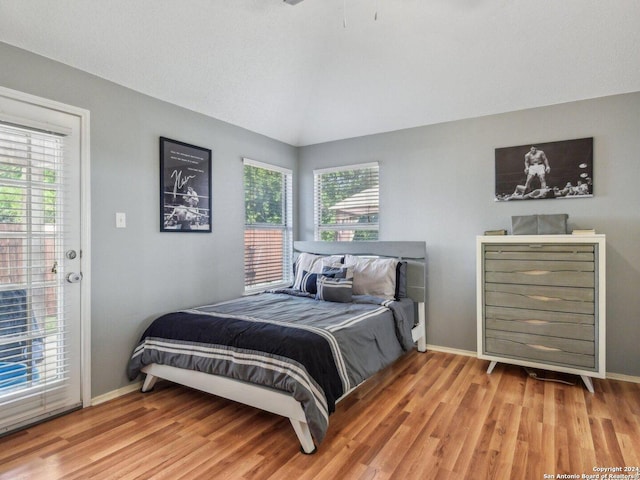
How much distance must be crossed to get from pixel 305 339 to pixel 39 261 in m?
1.76

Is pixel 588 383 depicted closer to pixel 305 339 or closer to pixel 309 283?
pixel 305 339

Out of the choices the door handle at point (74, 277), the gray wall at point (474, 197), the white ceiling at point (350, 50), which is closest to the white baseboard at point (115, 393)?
the door handle at point (74, 277)

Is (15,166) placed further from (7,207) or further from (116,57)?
(116,57)

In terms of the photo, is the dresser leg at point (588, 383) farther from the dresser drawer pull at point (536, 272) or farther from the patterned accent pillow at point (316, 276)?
the patterned accent pillow at point (316, 276)

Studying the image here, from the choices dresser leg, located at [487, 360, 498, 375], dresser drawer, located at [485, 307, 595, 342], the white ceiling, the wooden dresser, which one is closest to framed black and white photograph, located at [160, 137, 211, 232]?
the white ceiling

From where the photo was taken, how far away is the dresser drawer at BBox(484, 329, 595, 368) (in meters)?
2.75

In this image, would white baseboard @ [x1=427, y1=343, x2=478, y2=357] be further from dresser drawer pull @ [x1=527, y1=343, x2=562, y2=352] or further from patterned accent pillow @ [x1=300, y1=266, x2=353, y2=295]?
patterned accent pillow @ [x1=300, y1=266, x2=353, y2=295]

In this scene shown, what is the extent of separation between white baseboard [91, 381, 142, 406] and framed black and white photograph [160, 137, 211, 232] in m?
1.24

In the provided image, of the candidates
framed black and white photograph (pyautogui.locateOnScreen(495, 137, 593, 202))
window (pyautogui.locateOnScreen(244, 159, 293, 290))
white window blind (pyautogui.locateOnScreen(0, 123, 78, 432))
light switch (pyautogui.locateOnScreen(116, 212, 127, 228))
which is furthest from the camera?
window (pyautogui.locateOnScreen(244, 159, 293, 290))

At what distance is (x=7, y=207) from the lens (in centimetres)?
215

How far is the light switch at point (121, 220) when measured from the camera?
8.84ft

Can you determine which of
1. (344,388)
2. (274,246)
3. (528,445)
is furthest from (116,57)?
(528,445)

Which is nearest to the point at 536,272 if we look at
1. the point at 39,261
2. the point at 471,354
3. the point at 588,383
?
the point at 588,383

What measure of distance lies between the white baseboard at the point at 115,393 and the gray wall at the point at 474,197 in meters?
2.51
